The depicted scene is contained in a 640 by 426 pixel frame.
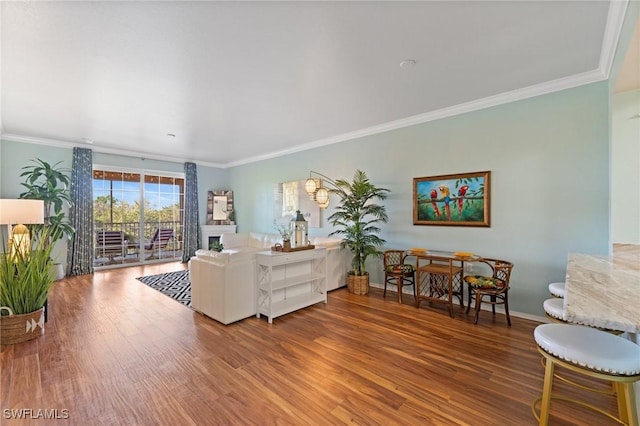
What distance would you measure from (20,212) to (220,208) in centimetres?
495

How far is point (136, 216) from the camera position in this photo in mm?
6684

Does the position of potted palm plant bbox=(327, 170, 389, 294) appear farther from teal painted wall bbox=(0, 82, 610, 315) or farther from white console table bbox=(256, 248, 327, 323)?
white console table bbox=(256, 248, 327, 323)

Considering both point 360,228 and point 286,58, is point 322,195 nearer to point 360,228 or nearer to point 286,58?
point 360,228

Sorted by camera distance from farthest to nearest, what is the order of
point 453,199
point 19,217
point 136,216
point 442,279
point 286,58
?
point 136,216 < point 453,199 < point 442,279 < point 19,217 < point 286,58

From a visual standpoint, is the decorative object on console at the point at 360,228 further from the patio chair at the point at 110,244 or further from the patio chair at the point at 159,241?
the patio chair at the point at 110,244

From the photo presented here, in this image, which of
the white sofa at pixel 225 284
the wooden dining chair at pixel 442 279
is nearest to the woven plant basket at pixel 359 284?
the wooden dining chair at pixel 442 279

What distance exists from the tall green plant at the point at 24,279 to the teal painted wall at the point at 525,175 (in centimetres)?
451

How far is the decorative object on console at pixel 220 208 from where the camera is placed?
7863 mm

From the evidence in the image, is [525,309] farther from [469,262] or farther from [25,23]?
[25,23]

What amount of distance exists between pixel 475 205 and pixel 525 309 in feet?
4.67

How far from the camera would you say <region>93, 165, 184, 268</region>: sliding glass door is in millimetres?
6262

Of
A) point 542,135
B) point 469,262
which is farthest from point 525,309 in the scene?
point 542,135

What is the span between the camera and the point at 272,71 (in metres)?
2.86

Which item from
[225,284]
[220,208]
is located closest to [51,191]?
[220,208]
